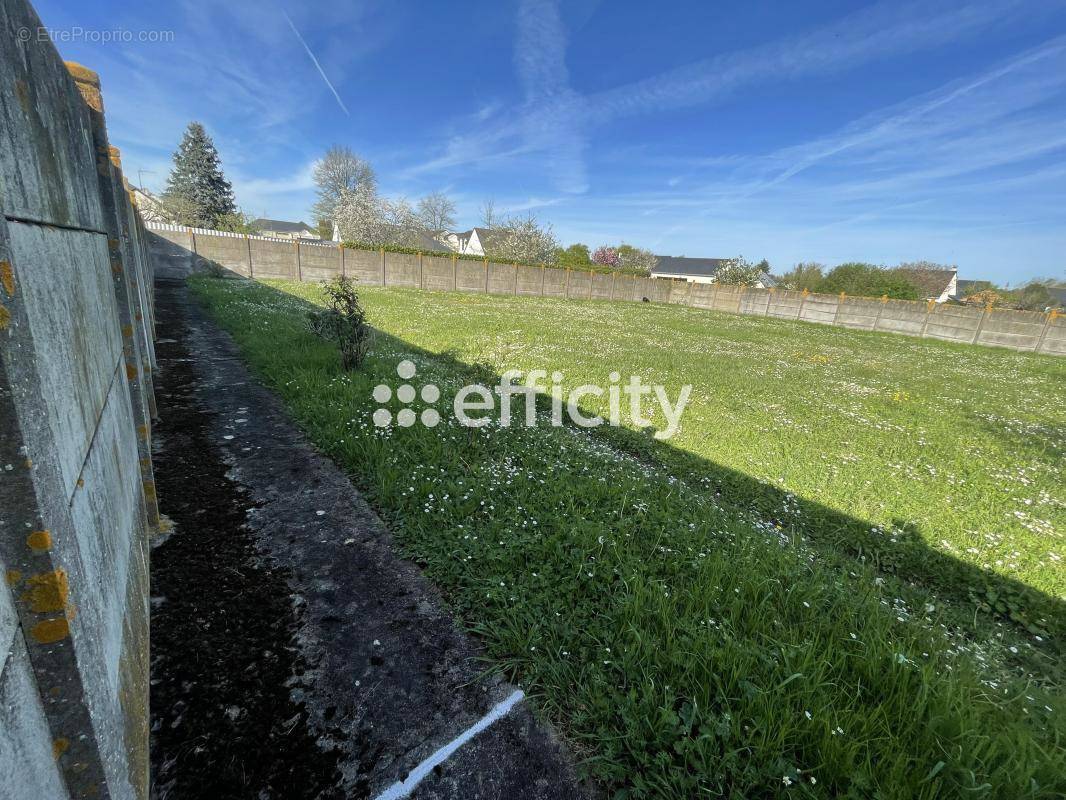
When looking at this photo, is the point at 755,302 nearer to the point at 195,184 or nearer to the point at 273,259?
the point at 273,259

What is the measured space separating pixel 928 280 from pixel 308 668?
57.6 metres

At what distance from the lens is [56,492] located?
0.83 metres

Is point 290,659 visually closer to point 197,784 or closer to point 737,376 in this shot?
point 197,784

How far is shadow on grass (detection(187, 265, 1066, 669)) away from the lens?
2963 millimetres

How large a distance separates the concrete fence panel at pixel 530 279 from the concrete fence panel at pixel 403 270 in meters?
5.86

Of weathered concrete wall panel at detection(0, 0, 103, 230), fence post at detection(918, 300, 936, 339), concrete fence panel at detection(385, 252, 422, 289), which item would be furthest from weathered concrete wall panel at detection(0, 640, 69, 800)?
fence post at detection(918, 300, 936, 339)

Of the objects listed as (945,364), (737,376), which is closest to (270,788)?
(737,376)

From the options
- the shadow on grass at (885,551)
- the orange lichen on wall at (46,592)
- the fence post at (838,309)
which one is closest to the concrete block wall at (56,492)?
the orange lichen on wall at (46,592)

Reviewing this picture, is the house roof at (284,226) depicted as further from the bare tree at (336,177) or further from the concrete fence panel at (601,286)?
the concrete fence panel at (601,286)

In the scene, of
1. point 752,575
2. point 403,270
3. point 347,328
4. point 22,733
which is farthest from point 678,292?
point 22,733

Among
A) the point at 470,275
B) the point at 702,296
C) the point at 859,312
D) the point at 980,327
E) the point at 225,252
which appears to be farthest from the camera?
the point at 702,296

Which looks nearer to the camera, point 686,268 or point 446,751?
point 446,751

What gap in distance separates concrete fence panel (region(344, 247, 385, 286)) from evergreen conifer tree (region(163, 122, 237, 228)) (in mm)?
21768

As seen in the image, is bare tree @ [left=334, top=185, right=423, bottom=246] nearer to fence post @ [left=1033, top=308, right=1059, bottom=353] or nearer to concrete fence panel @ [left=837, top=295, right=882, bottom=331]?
concrete fence panel @ [left=837, top=295, right=882, bottom=331]
